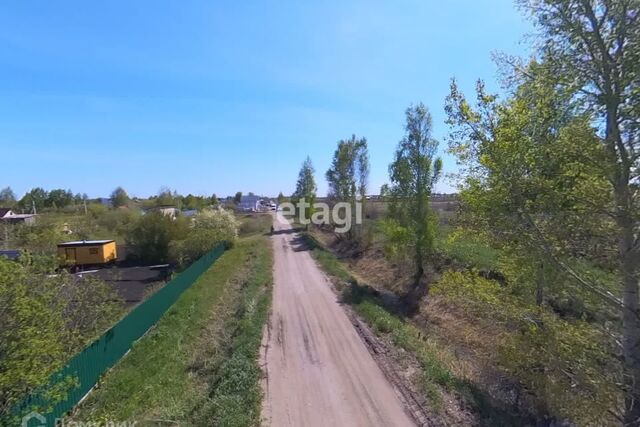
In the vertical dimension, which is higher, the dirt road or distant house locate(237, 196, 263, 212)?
distant house locate(237, 196, 263, 212)

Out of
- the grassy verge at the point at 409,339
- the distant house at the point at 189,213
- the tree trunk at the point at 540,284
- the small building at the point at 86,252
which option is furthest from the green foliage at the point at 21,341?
the distant house at the point at 189,213

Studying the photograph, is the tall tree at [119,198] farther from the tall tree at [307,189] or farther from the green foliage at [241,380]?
the green foliage at [241,380]

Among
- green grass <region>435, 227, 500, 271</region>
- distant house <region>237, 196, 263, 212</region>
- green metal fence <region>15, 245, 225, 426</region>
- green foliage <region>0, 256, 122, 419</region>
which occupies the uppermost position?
distant house <region>237, 196, 263, 212</region>

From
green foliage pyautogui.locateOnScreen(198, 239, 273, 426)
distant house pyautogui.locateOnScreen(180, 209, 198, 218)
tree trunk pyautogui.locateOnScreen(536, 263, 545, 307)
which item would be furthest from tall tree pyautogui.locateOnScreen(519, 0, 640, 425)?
distant house pyautogui.locateOnScreen(180, 209, 198, 218)

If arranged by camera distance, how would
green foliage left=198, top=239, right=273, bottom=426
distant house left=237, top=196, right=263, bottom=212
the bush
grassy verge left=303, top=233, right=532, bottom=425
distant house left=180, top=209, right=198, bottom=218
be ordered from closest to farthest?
green foliage left=198, top=239, right=273, bottom=426 < grassy verge left=303, top=233, right=532, bottom=425 < the bush < distant house left=180, top=209, right=198, bottom=218 < distant house left=237, top=196, right=263, bottom=212

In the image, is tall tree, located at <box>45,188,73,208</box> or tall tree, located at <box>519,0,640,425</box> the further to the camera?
tall tree, located at <box>45,188,73,208</box>

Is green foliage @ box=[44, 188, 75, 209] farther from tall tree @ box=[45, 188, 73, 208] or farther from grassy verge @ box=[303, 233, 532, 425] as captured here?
grassy verge @ box=[303, 233, 532, 425]

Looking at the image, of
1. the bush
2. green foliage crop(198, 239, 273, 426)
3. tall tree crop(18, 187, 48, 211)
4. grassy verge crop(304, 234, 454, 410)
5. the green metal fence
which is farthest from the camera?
tall tree crop(18, 187, 48, 211)

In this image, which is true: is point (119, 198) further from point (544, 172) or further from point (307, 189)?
point (544, 172)
